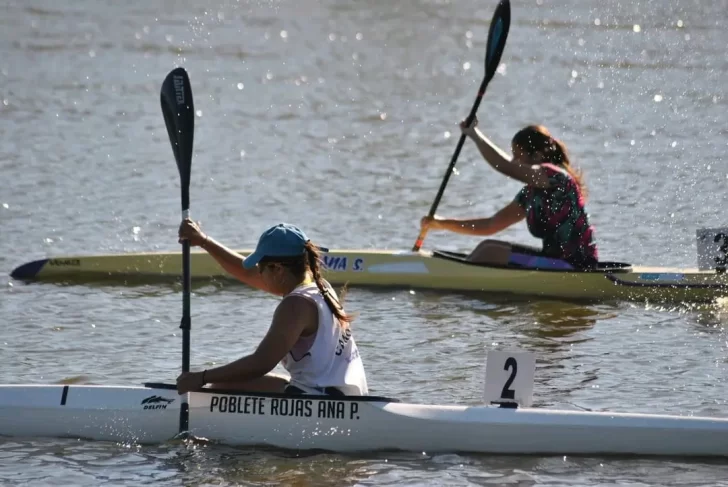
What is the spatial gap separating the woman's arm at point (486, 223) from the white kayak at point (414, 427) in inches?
169

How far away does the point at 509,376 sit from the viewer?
7.29m

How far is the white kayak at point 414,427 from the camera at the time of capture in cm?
727

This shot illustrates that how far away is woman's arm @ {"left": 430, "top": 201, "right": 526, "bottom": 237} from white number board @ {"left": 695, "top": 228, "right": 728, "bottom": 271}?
149 centimetres

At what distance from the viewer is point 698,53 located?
2703cm

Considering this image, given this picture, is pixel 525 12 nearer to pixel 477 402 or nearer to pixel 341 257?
pixel 341 257

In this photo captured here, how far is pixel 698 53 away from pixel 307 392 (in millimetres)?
21438

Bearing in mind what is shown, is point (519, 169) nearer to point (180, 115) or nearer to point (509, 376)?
point (180, 115)

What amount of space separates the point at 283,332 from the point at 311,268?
15.4 inches

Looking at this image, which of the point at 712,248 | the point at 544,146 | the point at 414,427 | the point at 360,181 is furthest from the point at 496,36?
the point at 414,427

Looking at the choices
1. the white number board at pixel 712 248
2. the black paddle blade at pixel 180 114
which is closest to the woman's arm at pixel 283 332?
the black paddle blade at pixel 180 114

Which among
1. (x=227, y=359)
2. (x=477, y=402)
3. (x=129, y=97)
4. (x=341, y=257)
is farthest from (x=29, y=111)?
→ (x=477, y=402)

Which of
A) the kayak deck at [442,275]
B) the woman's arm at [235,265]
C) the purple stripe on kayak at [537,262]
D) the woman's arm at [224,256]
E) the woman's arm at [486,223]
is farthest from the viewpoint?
the woman's arm at [486,223]

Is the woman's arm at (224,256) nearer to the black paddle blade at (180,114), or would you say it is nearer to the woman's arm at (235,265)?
the woman's arm at (235,265)

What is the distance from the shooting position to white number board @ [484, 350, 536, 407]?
720 centimetres
